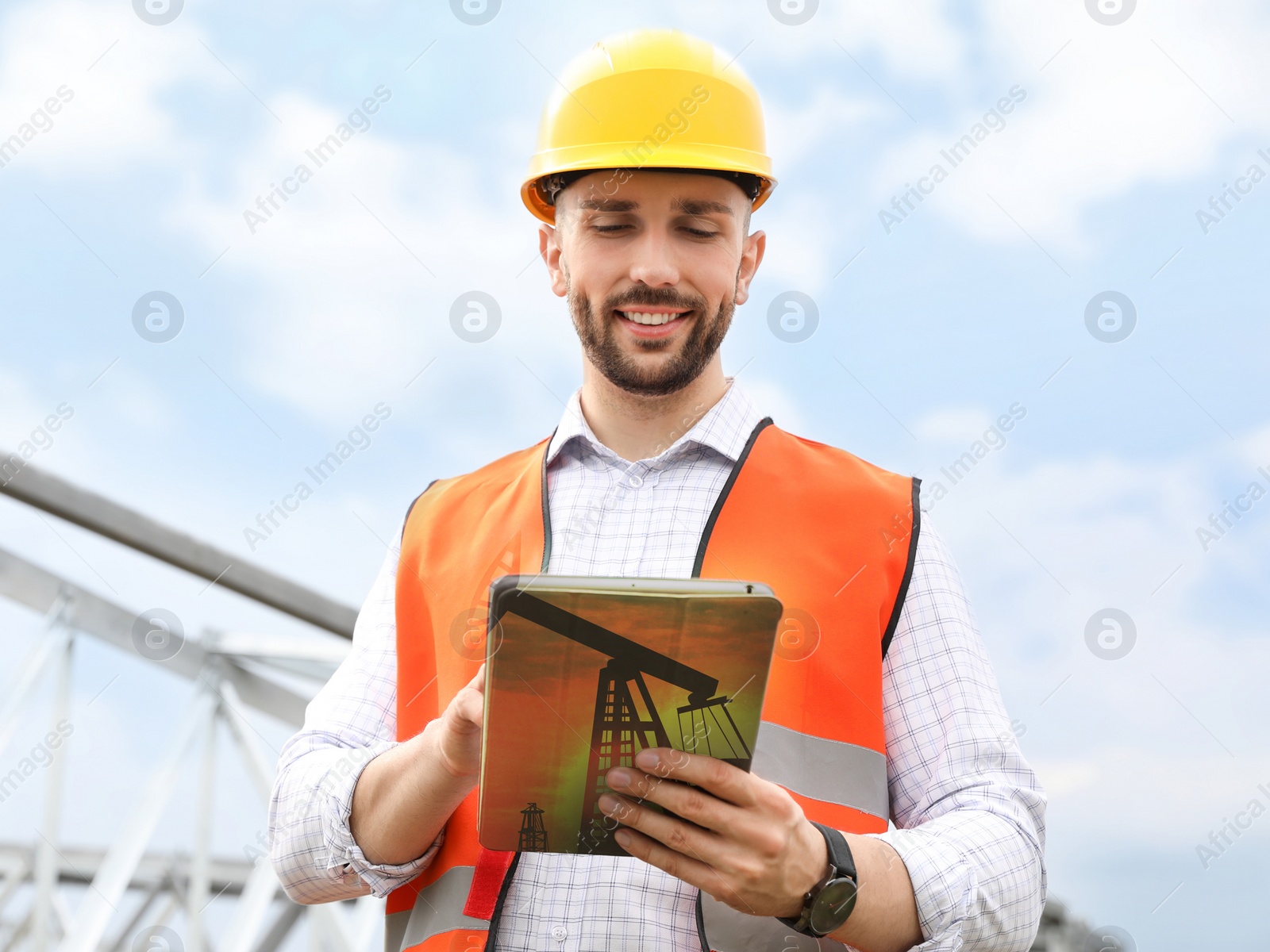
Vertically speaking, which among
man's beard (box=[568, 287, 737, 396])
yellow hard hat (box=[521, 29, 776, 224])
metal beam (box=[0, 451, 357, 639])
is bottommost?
metal beam (box=[0, 451, 357, 639])

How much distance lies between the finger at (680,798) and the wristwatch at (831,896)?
0.60 feet

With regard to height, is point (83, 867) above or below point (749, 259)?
below

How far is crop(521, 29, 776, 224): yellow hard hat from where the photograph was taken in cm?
226

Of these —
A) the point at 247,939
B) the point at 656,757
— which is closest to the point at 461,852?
the point at 656,757

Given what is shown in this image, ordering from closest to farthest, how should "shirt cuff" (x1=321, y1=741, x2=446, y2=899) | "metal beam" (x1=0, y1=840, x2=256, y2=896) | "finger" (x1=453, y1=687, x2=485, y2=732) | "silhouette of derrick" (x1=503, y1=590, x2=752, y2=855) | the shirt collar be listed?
1. "silhouette of derrick" (x1=503, y1=590, x2=752, y2=855)
2. "finger" (x1=453, y1=687, x2=485, y2=732)
3. "shirt cuff" (x1=321, y1=741, x2=446, y2=899)
4. the shirt collar
5. "metal beam" (x1=0, y1=840, x2=256, y2=896)

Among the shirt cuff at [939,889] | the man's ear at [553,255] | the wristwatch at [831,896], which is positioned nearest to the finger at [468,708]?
the wristwatch at [831,896]

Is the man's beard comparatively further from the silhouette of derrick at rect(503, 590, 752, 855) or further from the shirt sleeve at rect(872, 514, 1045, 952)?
the silhouette of derrick at rect(503, 590, 752, 855)

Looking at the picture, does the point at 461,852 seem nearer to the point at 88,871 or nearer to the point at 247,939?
the point at 247,939

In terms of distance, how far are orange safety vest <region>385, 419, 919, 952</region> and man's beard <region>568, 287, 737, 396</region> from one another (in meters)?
0.21

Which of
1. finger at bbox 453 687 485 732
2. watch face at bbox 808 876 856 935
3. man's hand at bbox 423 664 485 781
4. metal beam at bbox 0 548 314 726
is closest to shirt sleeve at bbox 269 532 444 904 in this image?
man's hand at bbox 423 664 485 781

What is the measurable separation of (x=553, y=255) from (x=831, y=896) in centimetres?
147

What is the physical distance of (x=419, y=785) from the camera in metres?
1.75

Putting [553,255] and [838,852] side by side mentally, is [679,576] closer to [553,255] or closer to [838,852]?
[838,852]

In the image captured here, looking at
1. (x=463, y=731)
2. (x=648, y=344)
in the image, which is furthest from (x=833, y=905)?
(x=648, y=344)
